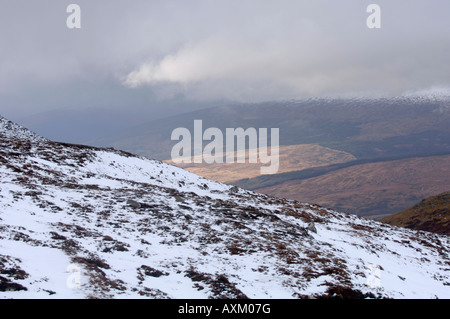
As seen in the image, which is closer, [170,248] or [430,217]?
[170,248]

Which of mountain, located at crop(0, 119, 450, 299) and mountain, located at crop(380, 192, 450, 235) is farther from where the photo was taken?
mountain, located at crop(380, 192, 450, 235)

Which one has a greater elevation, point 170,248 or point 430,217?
point 430,217
